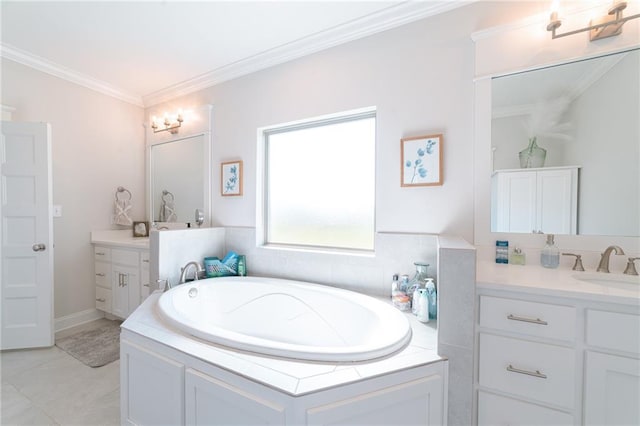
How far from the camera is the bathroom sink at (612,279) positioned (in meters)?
1.27

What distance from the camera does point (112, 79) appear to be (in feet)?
9.30

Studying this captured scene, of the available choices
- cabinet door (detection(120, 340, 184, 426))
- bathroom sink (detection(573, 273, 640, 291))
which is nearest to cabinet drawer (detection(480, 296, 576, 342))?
bathroom sink (detection(573, 273, 640, 291))

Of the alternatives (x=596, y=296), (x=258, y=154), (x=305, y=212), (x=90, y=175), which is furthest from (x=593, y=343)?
(x=90, y=175)

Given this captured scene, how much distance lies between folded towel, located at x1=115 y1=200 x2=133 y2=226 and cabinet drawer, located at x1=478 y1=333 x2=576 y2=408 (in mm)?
3589

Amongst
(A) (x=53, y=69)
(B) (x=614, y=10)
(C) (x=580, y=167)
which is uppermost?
(A) (x=53, y=69)

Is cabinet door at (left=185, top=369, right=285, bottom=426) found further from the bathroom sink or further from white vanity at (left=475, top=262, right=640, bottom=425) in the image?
the bathroom sink

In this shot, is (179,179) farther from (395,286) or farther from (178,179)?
(395,286)

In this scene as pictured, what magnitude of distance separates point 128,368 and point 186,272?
897mm

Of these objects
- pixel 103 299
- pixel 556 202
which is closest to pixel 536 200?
pixel 556 202

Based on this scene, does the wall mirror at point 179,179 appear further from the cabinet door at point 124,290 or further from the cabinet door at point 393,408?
the cabinet door at point 393,408

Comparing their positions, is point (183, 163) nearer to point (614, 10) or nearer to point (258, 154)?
point (258, 154)

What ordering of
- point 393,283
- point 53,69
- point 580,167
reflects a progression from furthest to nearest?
point 53,69 → point 393,283 → point 580,167

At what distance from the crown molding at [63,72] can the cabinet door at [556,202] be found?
13.3ft

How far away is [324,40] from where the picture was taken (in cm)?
212
